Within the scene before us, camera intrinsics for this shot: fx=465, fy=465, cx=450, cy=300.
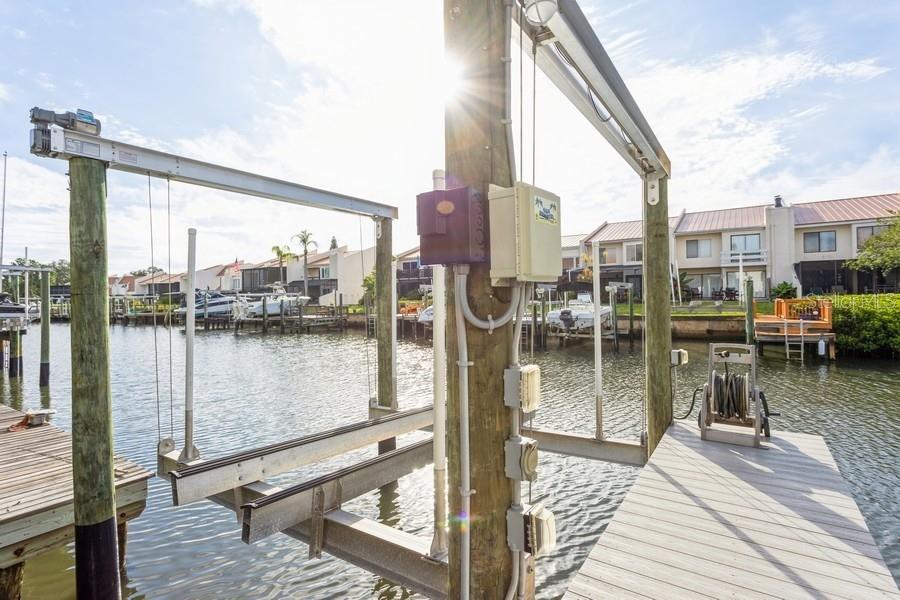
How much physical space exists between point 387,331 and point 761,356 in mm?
17949

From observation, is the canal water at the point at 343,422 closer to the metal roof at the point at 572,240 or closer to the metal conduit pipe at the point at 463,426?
the metal conduit pipe at the point at 463,426

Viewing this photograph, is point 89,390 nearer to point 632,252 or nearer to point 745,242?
point 632,252

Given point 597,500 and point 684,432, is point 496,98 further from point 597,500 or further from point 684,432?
point 597,500

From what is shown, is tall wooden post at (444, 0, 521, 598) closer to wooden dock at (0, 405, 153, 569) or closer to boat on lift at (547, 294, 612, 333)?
wooden dock at (0, 405, 153, 569)

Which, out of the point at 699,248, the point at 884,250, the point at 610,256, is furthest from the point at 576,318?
the point at 884,250

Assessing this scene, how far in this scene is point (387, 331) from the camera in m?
6.35

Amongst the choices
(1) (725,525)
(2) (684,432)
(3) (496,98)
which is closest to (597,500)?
(2) (684,432)

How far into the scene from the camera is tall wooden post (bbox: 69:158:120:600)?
3.45 meters

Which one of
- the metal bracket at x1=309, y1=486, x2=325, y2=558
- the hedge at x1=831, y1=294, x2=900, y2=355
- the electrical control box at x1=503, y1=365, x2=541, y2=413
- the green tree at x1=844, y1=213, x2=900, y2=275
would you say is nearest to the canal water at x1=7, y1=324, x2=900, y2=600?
the hedge at x1=831, y1=294, x2=900, y2=355

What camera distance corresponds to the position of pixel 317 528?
11.9 feet

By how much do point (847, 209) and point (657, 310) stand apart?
36044 millimetres

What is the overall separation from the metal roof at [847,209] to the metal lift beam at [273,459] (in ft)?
117

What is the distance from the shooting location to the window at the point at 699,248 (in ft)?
111

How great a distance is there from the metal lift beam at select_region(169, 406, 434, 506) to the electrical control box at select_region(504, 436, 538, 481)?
9.52ft
